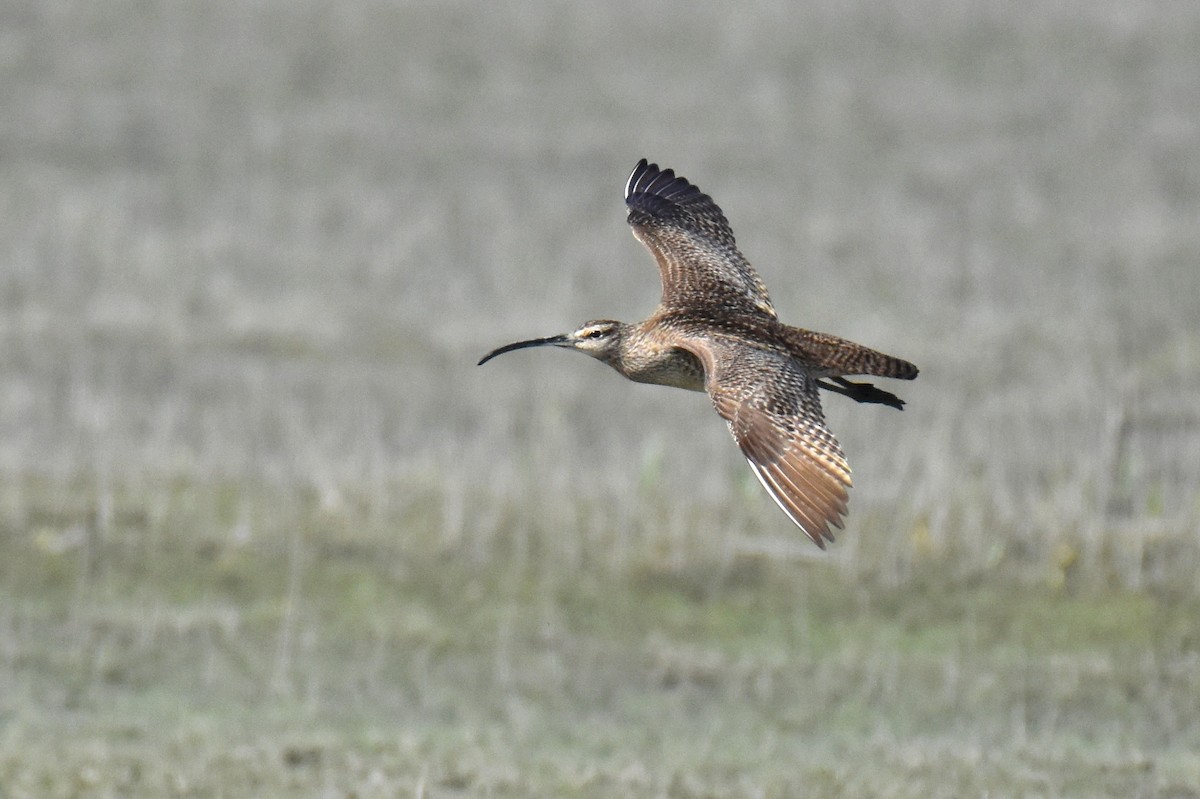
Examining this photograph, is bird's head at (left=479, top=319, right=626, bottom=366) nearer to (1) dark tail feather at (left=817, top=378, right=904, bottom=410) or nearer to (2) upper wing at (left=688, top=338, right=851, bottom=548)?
(2) upper wing at (left=688, top=338, right=851, bottom=548)

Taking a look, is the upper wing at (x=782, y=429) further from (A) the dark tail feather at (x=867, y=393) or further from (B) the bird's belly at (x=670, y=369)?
(A) the dark tail feather at (x=867, y=393)

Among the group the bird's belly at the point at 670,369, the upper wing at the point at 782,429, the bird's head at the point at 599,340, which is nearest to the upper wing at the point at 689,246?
the bird's head at the point at 599,340

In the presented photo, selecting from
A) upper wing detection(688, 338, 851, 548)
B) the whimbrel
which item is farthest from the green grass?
upper wing detection(688, 338, 851, 548)

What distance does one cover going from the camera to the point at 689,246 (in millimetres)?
9109

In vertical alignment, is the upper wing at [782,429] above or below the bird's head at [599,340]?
below

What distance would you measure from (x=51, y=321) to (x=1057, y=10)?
1577 centimetres

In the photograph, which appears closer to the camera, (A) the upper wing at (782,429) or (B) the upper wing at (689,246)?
(A) the upper wing at (782,429)

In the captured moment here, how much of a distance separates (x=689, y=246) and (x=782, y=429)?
2.52 meters

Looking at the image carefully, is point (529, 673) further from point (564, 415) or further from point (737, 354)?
point (564, 415)

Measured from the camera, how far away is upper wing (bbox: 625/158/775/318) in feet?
28.2

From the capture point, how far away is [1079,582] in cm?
1154

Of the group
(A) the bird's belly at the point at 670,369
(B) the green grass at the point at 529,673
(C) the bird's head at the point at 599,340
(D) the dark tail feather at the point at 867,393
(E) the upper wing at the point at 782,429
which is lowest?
(B) the green grass at the point at 529,673

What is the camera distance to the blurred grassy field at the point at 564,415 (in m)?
9.93

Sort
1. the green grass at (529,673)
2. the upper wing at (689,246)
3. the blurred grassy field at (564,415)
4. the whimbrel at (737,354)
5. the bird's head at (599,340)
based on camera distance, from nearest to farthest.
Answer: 1. the whimbrel at (737,354)
2. the bird's head at (599,340)
3. the upper wing at (689,246)
4. the green grass at (529,673)
5. the blurred grassy field at (564,415)
